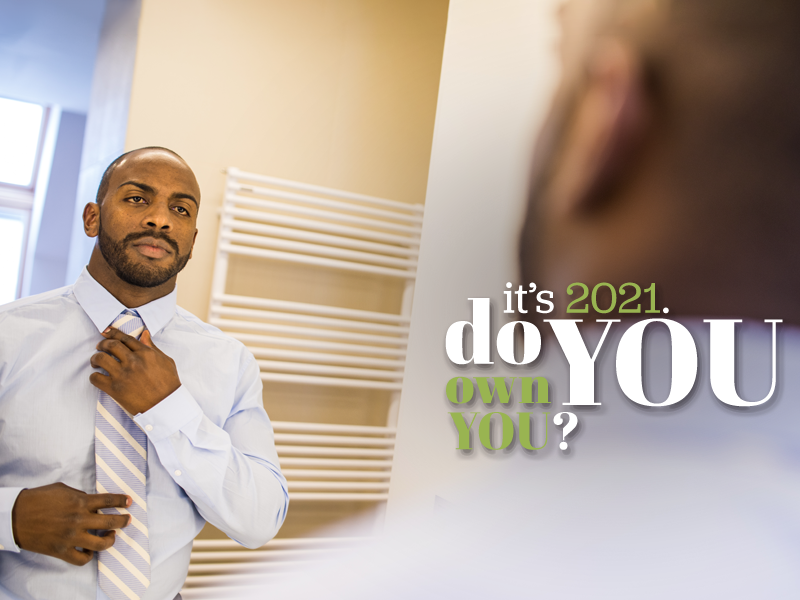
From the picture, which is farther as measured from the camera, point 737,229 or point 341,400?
point 341,400

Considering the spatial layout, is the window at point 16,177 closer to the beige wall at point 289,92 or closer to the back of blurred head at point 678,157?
the beige wall at point 289,92

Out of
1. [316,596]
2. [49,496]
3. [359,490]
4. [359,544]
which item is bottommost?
[316,596]

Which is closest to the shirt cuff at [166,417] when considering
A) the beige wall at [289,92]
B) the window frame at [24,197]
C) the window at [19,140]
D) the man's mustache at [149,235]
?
the man's mustache at [149,235]

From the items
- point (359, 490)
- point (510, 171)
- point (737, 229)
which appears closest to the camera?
point (737, 229)

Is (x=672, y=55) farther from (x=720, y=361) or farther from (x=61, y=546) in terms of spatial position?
(x=61, y=546)

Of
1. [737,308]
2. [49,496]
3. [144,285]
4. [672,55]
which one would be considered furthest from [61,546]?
[672,55]

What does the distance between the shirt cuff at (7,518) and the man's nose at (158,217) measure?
38 cm

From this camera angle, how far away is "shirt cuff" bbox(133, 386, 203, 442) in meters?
0.83

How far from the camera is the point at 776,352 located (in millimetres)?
819

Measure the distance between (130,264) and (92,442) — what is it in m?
0.25

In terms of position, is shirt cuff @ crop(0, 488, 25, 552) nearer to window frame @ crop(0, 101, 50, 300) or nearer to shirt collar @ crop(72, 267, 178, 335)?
shirt collar @ crop(72, 267, 178, 335)

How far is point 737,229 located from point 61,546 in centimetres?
95

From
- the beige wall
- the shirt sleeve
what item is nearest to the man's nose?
the shirt sleeve

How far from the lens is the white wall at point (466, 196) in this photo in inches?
50.2
